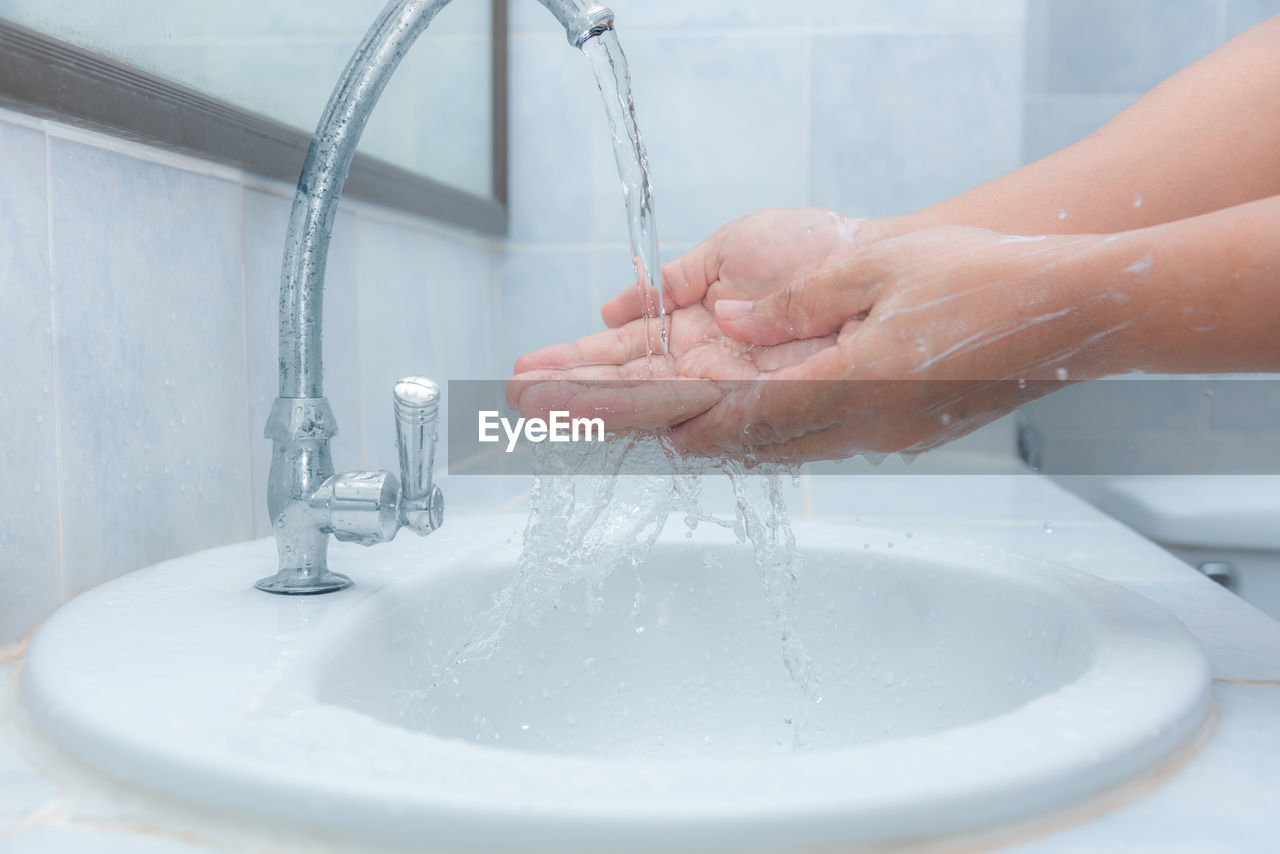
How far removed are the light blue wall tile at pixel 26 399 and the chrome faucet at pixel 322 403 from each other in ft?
0.36

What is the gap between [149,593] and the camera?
1.65 feet

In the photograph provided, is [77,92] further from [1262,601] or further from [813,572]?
[1262,601]

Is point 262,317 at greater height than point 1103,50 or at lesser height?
lesser

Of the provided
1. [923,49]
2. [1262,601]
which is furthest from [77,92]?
Answer: [1262,601]

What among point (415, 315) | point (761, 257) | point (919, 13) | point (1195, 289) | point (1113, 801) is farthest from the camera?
point (919, 13)

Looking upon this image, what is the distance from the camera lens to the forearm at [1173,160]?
0.64 meters

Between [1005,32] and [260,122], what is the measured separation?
0.95m

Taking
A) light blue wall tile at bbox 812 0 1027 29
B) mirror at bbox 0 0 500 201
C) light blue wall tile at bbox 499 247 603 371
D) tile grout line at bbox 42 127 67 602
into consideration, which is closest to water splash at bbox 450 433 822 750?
tile grout line at bbox 42 127 67 602

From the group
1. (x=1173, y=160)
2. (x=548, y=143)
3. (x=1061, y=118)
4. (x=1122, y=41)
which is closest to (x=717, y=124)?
(x=548, y=143)

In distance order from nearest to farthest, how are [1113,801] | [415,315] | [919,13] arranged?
1. [1113,801]
2. [415,315]
3. [919,13]

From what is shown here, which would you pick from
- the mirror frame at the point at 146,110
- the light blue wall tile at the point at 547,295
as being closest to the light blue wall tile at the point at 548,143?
the light blue wall tile at the point at 547,295

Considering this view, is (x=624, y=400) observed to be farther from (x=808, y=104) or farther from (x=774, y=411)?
(x=808, y=104)

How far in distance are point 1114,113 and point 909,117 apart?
0.33 meters

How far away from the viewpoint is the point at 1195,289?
0.45m
